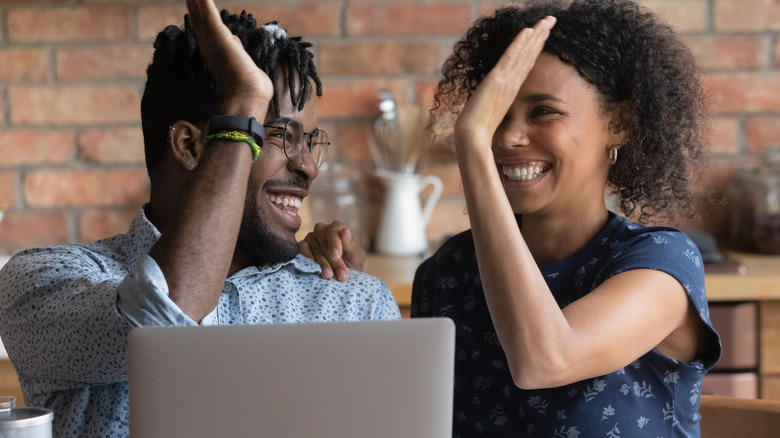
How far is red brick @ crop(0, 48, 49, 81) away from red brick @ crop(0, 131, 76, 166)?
0.15m

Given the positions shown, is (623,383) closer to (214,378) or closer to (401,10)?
(214,378)

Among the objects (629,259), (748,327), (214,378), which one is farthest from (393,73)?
(214,378)

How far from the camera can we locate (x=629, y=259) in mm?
1163

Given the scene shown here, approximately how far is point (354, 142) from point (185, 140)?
120cm

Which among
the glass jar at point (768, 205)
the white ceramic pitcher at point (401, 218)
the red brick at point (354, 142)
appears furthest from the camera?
the red brick at point (354, 142)

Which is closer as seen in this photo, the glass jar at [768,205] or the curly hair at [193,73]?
the curly hair at [193,73]

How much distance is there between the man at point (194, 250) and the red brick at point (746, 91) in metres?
1.45

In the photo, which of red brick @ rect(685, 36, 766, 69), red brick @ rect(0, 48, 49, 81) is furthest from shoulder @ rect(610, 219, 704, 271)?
red brick @ rect(0, 48, 49, 81)

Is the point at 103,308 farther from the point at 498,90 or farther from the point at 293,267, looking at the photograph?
the point at 498,90

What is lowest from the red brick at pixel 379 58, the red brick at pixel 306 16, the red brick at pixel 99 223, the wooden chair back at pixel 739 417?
the wooden chair back at pixel 739 417

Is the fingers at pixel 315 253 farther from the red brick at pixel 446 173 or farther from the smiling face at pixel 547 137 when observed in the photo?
the red brick at pixel 446 173

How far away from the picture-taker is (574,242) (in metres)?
1.31

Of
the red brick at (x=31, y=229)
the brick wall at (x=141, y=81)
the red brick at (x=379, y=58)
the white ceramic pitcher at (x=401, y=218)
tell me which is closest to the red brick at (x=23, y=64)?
the brick wall at (x=141, y=81)

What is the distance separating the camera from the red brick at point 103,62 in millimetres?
2363
